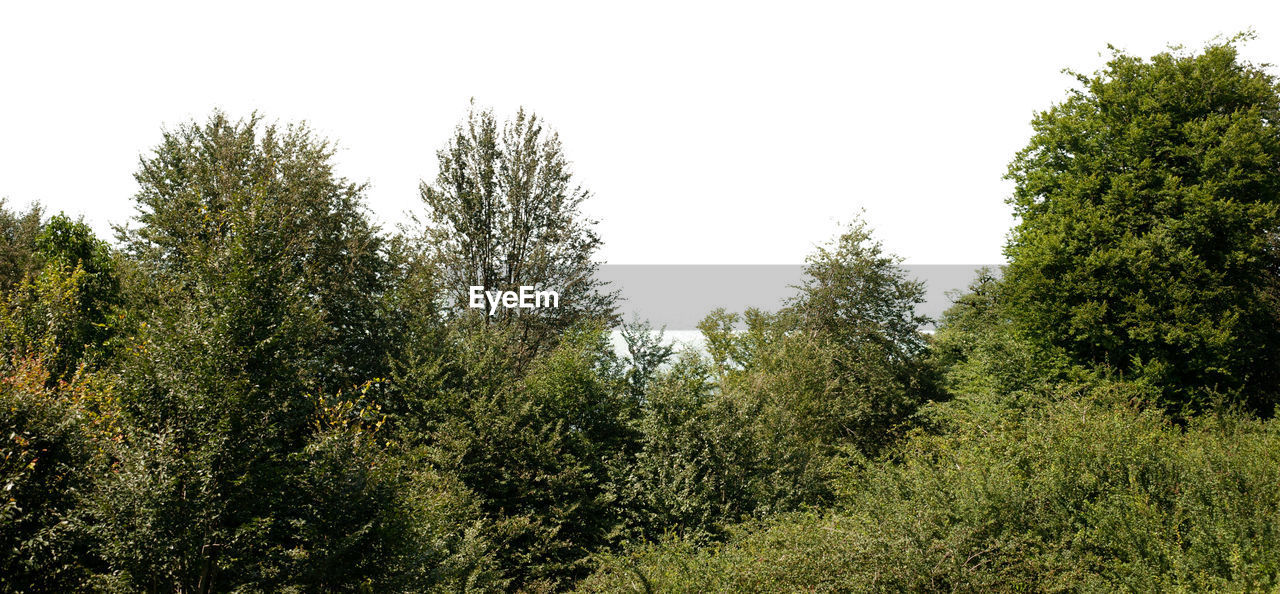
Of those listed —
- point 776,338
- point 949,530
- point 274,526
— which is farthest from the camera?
point 776,338

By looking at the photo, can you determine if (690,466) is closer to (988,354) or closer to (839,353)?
(988,354)

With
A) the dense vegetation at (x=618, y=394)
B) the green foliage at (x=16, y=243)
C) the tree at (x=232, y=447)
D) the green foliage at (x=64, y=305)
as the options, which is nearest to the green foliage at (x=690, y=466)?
the dense vegetation at (x=618, y=394)

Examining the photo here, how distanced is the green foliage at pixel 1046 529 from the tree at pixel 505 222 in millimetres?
16487

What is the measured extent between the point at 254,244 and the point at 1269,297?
2375 centimetres

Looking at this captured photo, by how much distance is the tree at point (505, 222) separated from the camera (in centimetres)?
2923

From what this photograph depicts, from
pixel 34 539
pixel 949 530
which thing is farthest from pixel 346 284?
pixel 949 530

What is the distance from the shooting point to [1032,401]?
19594mm

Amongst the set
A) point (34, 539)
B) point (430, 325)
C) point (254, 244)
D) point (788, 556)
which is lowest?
point (788, 556)

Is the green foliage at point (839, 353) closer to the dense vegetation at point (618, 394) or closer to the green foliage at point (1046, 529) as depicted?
the dense vegetation at point (618, 394)

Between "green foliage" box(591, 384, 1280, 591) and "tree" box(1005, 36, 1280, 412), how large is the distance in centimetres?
452

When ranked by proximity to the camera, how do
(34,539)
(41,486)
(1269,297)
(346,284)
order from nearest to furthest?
(34,539) → (41,486) → (1269,297) → (346,284)

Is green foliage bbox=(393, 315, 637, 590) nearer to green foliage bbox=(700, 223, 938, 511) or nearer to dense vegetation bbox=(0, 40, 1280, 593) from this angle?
Answer: dense vegetation bbox=(0, 40, 1280, 593)

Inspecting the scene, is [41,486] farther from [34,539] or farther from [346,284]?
[346,284]

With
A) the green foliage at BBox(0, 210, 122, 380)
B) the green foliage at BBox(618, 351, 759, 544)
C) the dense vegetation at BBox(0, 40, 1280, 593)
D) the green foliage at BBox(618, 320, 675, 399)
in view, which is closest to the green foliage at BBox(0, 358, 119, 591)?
the dense vegetation at BBox(0, 40, 1280, 593)
